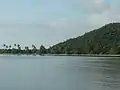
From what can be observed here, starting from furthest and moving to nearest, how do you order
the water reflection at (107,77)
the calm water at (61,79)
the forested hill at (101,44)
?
the forested hill at (101,44) → the calm water at (61,79) → the water reflection at (107,77)

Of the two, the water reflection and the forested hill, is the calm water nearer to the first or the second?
the water reflection

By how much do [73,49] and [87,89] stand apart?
159 metres

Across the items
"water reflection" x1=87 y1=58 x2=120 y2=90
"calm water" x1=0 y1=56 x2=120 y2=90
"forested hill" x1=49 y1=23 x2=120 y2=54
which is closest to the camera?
"water reflection" x1=87 y1=58 x2=120 y2=90

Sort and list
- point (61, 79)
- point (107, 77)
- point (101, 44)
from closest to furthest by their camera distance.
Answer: point (61, 79) → point (107, 77) → point (101, 44)

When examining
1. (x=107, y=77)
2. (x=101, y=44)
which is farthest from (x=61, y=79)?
(x=101, y=44)

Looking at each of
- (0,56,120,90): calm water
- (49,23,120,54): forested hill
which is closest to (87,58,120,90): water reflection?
(0,56,120,90): calm water

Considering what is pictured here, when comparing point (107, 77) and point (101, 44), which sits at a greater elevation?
point (101, 44)

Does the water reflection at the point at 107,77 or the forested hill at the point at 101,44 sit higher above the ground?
the forested hill at the point at 101,44

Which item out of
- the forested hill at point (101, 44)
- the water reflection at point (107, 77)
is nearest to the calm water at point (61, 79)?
the water reflection at point (107, 77)

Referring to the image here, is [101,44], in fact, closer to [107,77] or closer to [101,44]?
[101,44]

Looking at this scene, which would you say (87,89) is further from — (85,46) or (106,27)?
(106,27)

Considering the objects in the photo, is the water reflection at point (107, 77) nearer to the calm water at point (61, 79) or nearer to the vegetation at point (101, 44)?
the calm water at point (61, 79)

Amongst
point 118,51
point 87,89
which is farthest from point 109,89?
point 118,51

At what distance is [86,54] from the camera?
18000cm
